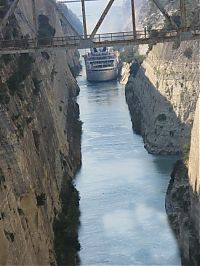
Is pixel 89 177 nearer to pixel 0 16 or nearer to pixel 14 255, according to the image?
pixel 0 16

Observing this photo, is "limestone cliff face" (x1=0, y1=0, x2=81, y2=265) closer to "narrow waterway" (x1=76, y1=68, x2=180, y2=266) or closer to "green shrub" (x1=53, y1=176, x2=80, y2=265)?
"green shrub" (x1=53, y1=176, x2=80, y2=265)

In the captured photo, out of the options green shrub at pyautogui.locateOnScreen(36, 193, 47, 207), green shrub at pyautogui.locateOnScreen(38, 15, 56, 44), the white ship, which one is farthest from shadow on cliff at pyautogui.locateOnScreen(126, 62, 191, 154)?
the white ship

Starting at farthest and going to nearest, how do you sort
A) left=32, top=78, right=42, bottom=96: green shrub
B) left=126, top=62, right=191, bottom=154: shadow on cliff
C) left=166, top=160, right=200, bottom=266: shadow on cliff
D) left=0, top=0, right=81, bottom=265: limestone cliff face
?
left=126, top=62, right=191, bottom=154: shadow on cliff, left=32, top=78, right=42, bottom=96: green shrub, left=166, top=160, right=200, bottom=266: shadow on cliff, left=0, top=0, right=81, bottom=265: limestone cliff face

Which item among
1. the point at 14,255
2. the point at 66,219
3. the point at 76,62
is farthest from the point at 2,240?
the point at 76,62

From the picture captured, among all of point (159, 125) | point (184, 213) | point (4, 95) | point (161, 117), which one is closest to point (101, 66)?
point (161, 117)

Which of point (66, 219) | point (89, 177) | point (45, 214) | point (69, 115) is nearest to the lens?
point (45, 214)

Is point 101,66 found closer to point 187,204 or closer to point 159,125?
point 159,125
